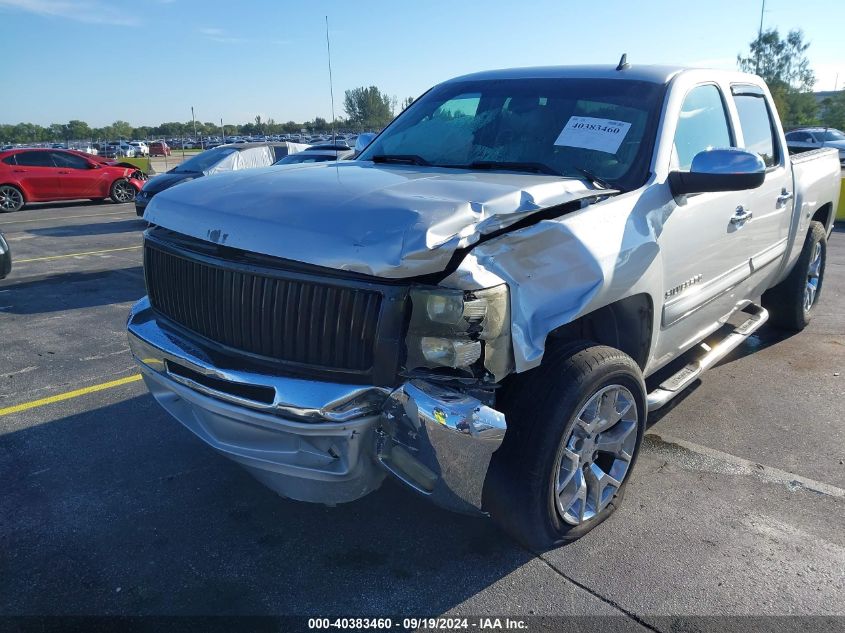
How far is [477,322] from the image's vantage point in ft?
7.14

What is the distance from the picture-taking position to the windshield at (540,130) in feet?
10.6

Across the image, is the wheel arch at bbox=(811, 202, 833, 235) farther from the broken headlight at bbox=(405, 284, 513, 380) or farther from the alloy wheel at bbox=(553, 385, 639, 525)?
the broken headlight at bbox=(405, 284, 513, 380)

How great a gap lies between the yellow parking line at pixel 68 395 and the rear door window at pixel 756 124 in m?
4.43


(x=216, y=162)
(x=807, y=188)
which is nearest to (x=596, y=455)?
(x=807, y=188)

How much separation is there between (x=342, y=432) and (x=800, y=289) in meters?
4.77

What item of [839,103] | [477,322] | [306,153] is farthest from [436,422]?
[839,103]

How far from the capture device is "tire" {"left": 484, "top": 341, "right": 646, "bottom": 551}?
2.42 m

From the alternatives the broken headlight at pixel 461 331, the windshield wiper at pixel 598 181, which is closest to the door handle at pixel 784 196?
the windshield wiper at pixel 598 181

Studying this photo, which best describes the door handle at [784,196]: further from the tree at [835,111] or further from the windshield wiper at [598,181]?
the tree at [835,111]

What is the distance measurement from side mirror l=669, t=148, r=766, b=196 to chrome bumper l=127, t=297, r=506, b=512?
5.37 ft

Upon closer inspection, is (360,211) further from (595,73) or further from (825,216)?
(825,216)

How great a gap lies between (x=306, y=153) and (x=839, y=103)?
51413 mm

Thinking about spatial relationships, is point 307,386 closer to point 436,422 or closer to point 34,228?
point 436,422

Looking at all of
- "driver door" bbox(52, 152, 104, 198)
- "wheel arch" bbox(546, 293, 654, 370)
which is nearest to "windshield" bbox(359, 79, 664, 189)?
"wheel arch" bbox(546, 293, 654, 370)
